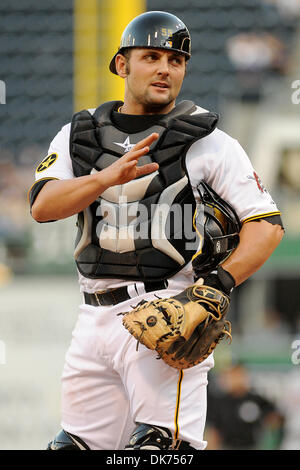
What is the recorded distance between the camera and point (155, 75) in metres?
2.71

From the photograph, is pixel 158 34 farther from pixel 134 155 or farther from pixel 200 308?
pixel 200 308

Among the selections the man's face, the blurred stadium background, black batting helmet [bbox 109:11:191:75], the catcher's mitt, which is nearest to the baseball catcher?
the catcher's mitt

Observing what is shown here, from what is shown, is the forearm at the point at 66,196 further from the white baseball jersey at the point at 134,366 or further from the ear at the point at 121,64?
the ear at the point at 121,64

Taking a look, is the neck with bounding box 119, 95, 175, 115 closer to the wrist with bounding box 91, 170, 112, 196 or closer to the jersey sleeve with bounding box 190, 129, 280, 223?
the jersey sleeve with bounding box 190, 129, 280, 223

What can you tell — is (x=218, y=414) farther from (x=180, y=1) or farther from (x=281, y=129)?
(x=180, y=1)

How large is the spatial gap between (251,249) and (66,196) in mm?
631

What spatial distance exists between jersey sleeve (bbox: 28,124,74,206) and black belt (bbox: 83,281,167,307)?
1.31 ft

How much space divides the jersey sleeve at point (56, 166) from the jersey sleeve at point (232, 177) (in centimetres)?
45

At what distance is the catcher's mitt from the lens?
245 cm

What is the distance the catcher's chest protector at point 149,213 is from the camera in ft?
8.77

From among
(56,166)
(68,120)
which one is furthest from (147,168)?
(68,120)

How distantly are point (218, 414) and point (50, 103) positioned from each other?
541cm

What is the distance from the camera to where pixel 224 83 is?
34.9 feet

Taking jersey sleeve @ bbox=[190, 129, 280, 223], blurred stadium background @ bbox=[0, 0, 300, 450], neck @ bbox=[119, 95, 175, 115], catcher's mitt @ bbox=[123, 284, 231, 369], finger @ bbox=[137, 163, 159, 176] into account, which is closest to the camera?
catcher's mitt @ bbox=[123, 284, 231, 369]
